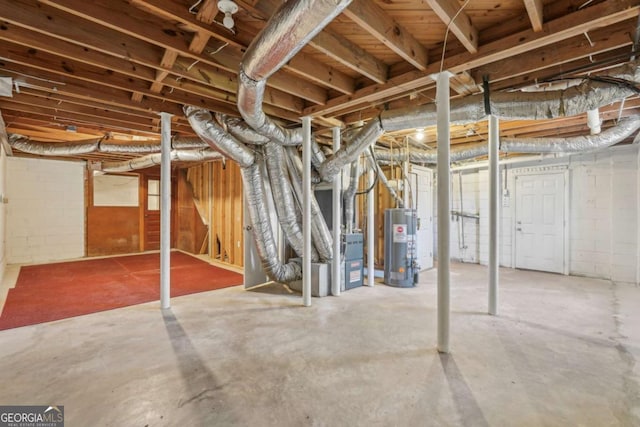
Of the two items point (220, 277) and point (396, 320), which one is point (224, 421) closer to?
point (396, 320)

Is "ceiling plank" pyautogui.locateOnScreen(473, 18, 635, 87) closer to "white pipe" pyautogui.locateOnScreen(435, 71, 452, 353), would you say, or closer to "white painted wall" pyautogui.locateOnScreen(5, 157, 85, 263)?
"white pipe" pyautogui.locateOnScreen(435, 71, 452, 353)

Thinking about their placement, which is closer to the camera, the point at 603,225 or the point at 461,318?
the point at 461,318

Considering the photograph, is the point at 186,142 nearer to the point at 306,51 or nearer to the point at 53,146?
the point at 53,146

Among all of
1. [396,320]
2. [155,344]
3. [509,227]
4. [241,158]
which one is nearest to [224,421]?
[155,344]

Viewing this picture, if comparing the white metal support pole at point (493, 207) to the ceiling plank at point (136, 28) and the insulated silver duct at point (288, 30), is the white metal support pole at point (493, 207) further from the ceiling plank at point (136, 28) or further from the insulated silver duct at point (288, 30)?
the ceiling plank at point (136, 28)

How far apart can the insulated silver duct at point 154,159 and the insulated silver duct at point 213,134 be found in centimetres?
130

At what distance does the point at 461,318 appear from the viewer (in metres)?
3.21

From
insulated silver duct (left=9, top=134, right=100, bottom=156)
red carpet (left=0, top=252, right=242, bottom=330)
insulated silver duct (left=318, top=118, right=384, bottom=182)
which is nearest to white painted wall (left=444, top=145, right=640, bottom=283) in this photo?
insulated silver duct (left=318, top=118, right=384, bottom=182)

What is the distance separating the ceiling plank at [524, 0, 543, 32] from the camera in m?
1.85

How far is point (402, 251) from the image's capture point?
15.1 ft

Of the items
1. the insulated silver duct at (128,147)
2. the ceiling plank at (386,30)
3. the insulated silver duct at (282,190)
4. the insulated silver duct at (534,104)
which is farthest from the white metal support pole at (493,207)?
the insulated silver duct at (128,147)

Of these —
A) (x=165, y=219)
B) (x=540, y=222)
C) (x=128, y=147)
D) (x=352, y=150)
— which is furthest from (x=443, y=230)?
(x=128, y=147)

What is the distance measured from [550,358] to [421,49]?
2.72 m

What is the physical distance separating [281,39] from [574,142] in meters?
4.78
